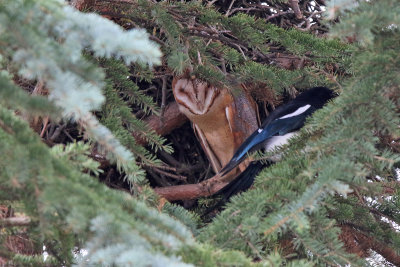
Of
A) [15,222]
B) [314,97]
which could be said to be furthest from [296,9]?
[15,222]

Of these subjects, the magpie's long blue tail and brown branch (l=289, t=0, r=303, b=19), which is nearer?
the magpie's long blue tail

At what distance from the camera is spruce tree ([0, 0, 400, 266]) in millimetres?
764

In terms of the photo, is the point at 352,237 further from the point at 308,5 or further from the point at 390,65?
the point at 308,5

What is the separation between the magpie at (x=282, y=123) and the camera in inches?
77.8

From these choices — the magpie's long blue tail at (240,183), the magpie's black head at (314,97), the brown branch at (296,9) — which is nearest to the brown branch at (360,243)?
the magpie's long blue tail at (240,183)

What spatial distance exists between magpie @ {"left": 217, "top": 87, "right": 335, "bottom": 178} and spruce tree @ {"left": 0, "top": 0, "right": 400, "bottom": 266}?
0.27 meters

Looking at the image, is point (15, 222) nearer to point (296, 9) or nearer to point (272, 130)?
point (272, 130)

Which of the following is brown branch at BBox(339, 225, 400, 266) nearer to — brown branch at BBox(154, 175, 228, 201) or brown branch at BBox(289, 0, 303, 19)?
brown branch at BBox(154, 175, 228, 201)

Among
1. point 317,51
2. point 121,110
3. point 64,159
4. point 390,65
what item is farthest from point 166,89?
point 64,159

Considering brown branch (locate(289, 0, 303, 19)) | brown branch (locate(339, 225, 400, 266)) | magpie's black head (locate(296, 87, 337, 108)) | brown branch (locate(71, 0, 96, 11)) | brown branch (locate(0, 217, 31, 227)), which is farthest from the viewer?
brown branch (locate(289, 0, 303, 19))

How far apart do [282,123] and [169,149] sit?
2.33 ft

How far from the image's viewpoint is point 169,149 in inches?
56.2

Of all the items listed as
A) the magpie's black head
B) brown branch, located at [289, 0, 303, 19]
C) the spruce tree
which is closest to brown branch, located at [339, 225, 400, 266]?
the spruce tree

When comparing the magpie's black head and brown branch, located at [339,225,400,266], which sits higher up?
the magpie's black head
